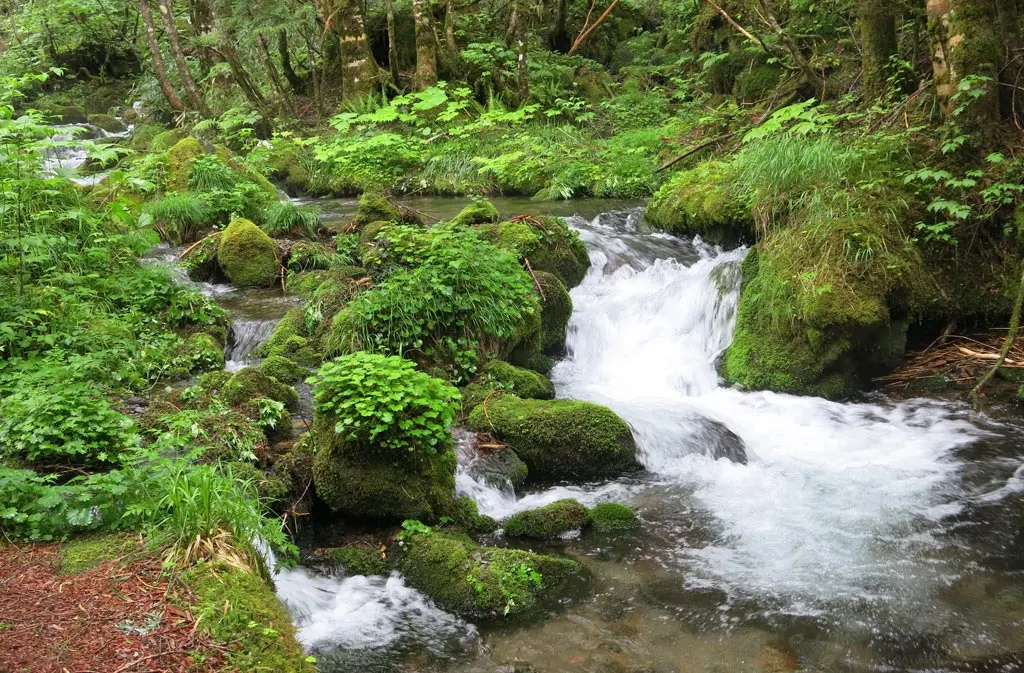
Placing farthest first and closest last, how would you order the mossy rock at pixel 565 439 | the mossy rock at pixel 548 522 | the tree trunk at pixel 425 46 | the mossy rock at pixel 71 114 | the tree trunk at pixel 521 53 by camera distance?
the mossy rock at pixel 71 114, the tree trunk at pixel 425 46, the tree trunk at pixel 521 53, the mossy rock at pixel 565 439, the mossy rock at pixel 548 522

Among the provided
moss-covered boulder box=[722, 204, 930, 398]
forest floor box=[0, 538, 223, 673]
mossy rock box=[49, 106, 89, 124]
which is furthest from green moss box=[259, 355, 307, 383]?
mossy rock box=[49, 106, 89, 124]

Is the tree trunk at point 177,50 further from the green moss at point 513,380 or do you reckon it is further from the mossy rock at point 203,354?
the green moss at point 513,380

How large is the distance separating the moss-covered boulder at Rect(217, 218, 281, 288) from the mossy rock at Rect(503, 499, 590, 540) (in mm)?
5378

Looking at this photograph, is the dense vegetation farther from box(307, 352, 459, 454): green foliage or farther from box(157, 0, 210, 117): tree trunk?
box(157, 0, 210, 117): tree trunk

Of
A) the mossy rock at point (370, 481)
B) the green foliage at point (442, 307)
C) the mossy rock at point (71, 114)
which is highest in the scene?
the mossy rock at point (71, 114)

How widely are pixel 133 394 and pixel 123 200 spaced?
1.61 m

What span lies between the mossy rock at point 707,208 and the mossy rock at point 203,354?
6.50 metres

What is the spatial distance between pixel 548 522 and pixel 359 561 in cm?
137

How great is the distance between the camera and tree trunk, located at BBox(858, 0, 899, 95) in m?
9.59

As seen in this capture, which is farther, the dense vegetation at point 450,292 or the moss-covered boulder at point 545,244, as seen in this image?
the moss-covered boulder at point 545,244

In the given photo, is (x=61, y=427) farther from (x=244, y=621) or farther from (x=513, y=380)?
(x=513, y=380)

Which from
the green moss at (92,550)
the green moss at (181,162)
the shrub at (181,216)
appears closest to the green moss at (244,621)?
the green moss at (92,550)

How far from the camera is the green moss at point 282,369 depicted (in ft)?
21.7

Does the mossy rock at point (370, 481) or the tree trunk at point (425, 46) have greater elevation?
the tree trunk at point (425, 46)
